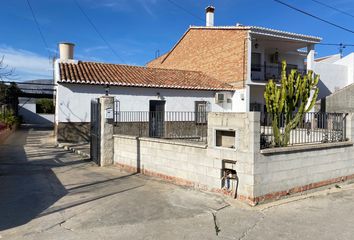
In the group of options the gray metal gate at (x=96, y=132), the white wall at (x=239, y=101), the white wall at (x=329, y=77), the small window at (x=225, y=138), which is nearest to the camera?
the small window at (x=225, y=138)

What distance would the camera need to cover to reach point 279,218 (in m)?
5.99

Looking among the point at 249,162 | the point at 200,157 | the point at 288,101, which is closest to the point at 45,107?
the point at 200,157

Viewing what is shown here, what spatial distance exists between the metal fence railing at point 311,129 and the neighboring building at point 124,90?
11.4 m

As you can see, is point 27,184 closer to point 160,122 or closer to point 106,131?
point 106,131

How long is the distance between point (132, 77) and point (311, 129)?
1321 centimetres

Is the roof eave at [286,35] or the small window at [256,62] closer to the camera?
the roof eave at [286,35]

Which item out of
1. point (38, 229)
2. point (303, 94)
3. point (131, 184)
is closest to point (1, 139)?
point (131, 184)

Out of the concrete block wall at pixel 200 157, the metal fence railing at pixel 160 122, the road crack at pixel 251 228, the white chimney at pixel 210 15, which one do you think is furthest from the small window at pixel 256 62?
the road crack at pixel 251 228

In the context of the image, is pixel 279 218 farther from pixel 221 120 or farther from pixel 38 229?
pixel 38 229

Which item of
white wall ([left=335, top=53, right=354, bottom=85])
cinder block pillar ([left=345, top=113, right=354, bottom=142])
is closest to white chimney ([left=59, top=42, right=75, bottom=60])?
cinder block pillar ([left=345, top=113, right=354, bottom=142])

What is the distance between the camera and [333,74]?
87.2ft

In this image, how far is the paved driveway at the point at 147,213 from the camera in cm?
519

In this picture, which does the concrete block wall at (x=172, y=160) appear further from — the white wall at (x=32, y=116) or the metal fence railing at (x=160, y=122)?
the white wall at (x=32, y=116)

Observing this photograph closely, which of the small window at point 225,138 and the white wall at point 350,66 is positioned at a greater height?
the white wall at point 350,66
